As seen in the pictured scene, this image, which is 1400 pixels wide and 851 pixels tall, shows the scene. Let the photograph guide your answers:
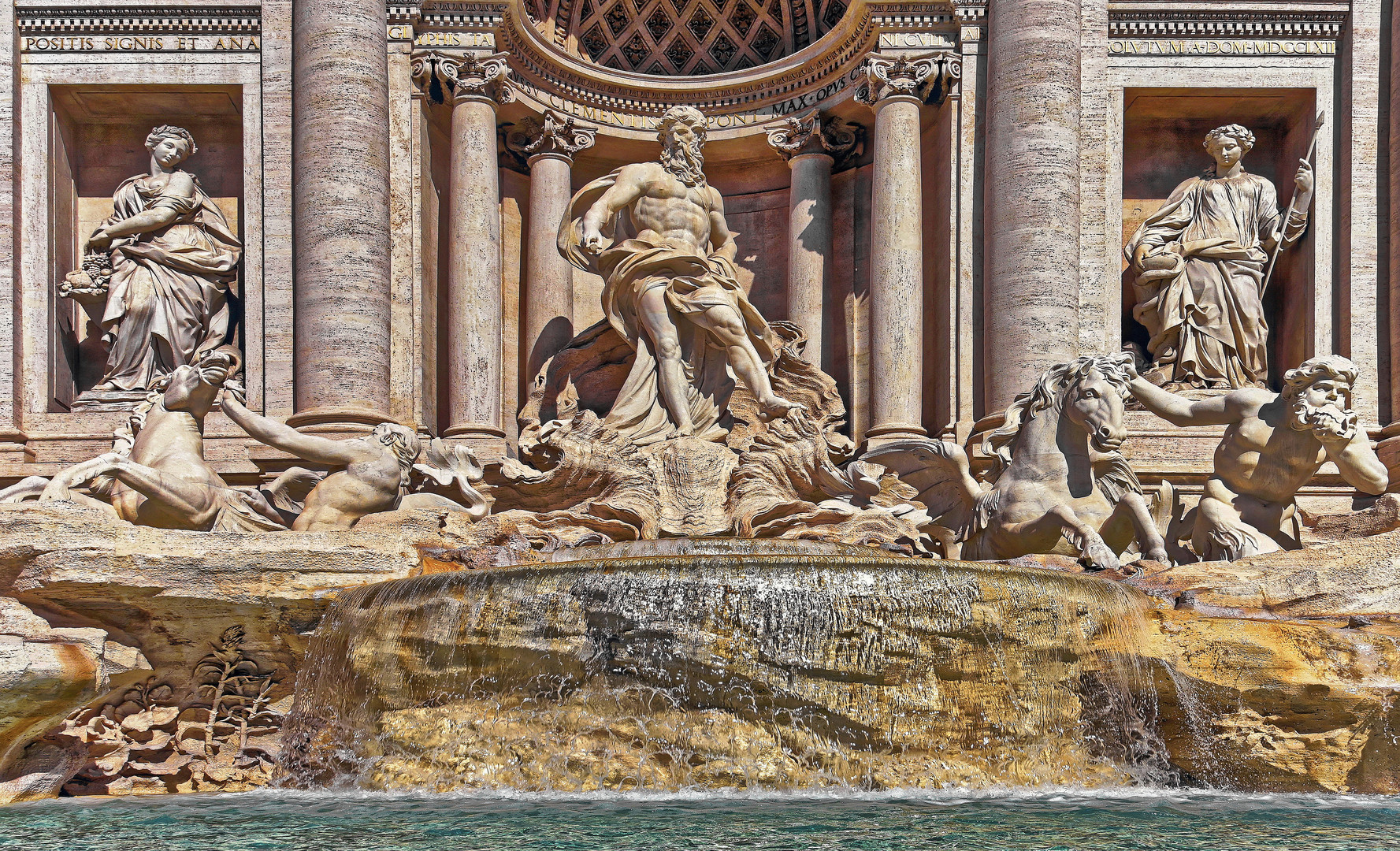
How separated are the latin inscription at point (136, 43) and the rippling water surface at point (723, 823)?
972 cm

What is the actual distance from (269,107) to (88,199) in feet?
8.25

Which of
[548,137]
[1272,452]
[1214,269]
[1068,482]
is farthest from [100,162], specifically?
[1272,452]

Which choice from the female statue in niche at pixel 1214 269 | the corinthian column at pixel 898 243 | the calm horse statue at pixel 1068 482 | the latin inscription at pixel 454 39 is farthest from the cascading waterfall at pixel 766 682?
the latin inscription at pixel 454 39

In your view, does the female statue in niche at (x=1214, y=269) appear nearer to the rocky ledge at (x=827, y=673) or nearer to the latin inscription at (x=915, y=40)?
→ the latin inscription at (x=915, y=40)

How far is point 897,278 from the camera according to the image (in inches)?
571

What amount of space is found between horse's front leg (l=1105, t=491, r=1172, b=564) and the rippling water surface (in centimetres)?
240

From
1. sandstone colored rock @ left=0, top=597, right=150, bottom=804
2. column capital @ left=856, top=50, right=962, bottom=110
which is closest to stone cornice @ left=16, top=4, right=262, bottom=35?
column capital @ left=856, top=50, right=962, bottom=110

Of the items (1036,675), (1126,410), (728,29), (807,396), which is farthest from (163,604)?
(728,29)

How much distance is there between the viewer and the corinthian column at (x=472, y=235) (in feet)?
48.4

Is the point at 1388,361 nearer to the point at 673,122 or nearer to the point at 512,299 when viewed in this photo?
the point at 673,122

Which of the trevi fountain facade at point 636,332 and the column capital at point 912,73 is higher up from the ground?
the column capital at point 912,73

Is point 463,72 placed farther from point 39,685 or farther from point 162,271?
point 39,685

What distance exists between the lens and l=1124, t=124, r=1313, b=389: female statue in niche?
14172 millimetres

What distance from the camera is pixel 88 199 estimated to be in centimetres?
1548
